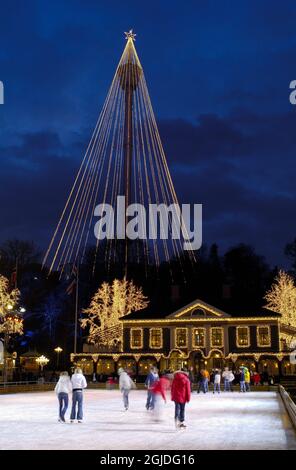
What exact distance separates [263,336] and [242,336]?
199 cm

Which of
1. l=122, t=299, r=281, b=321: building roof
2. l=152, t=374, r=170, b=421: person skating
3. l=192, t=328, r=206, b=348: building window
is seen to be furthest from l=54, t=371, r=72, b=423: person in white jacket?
l=192, t=328, r=206, b=348: building window

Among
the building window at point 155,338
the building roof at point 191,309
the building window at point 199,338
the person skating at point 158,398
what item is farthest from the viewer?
the building window at point 155,338

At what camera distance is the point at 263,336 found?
53.2 meters

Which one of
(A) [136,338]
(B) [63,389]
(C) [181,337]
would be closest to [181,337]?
(C) [181,337]

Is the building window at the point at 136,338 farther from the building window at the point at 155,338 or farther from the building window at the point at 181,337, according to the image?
the building window at the point at 181,337

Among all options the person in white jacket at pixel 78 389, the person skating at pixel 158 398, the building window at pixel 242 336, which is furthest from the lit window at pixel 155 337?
the person in white jacket at pixel 78 389

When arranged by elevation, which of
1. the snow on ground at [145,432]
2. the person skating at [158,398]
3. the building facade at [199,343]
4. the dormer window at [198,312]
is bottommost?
the snow on ground at [145,432]

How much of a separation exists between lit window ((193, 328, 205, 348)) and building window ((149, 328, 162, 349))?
3.56 metres

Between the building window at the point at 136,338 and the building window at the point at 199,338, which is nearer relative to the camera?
the building window at the point at 199,338

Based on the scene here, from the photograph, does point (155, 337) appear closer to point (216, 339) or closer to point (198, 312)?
point (198, 312)

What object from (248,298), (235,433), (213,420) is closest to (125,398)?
(213,420)

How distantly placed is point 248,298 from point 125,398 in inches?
1566

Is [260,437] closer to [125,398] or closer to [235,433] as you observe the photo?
[235,433]

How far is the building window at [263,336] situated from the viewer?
2085 inches
